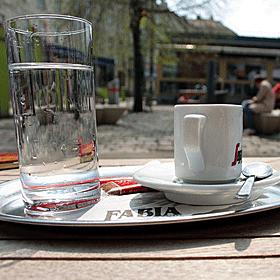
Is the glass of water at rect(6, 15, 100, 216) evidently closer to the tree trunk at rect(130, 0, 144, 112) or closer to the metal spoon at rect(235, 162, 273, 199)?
the metal spoon at rect(235, 162, 273, 199)

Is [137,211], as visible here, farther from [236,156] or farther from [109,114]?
[109,114]

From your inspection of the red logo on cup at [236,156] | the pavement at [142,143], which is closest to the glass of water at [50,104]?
the red logo on cup at [236,156]

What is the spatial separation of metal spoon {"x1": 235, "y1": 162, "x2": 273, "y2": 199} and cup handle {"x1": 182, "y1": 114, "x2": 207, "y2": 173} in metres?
0.05

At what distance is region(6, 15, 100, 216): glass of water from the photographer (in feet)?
1.09

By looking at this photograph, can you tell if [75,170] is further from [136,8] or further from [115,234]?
[136,8]

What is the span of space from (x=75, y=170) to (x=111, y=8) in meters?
4.93

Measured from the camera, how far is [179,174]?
0.38 meters

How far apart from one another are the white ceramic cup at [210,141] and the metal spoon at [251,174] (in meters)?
0.02

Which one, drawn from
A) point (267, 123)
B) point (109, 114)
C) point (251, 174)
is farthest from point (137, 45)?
point (251, 174)

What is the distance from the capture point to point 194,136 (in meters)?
0.34

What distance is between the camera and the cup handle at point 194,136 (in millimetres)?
343

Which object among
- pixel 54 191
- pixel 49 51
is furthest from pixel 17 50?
pixel 54 191

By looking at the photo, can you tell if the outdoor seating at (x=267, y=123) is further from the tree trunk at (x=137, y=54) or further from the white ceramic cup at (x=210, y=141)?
the white ceramic cup at (x=210, y=141)

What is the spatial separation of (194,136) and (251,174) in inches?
3.2
